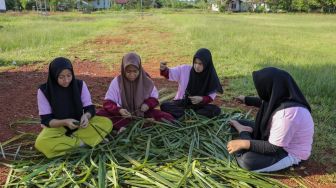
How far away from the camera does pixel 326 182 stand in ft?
10.4

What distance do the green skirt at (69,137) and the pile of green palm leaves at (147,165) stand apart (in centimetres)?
8

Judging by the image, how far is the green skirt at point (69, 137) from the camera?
334 cm

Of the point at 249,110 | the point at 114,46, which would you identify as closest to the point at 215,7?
the point at 114,46

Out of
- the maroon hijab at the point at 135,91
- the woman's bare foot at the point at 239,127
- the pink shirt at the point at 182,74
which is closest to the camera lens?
the woman's bare foot at the point at 239,127

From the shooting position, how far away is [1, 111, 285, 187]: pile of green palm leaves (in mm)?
2869

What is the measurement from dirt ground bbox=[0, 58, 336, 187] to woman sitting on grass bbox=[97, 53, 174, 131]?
2.83 ft

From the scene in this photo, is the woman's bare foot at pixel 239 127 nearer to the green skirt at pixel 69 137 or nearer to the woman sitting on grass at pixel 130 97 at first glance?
the woman sitting on grass at pixel 130 97

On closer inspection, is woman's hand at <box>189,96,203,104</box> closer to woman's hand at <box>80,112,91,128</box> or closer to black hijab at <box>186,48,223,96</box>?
black hijab at <box>186,48,223,96</box>

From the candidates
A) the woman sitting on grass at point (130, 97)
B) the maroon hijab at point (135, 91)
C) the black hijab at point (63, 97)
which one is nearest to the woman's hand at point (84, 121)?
the black hijab at point (63, 97)

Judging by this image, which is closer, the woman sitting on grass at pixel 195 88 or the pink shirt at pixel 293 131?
the pink shirt at pixel 293 131

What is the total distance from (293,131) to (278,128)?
134 mm

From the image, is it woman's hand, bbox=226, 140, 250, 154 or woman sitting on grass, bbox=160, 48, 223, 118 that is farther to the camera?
woman sitting on grass, bbox=160, 48, 223, 118

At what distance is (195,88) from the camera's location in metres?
4.48

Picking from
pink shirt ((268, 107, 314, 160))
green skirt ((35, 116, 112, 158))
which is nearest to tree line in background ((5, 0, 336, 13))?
green skirt ((35, 116, 112, 158))
